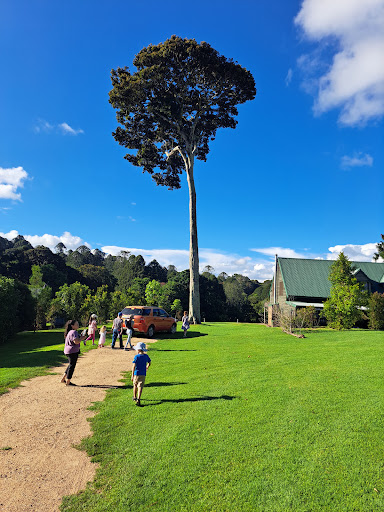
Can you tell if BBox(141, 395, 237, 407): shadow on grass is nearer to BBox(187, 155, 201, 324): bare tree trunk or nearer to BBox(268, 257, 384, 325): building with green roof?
BBox(187, 155, 201, 324): bare tree trunk

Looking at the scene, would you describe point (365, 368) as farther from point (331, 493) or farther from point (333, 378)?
point (331, 493)

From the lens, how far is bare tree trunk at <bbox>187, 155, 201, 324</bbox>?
30156 millimetres

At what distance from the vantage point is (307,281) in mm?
33406

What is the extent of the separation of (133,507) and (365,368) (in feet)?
28.4

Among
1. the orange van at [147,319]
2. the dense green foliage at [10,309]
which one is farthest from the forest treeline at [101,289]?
the orange van at [147,319]

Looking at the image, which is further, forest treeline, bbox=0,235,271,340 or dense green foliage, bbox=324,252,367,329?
forest treeline, bbox=0,235,271,340

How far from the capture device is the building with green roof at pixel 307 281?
3219cm

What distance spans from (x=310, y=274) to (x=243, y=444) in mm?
31326

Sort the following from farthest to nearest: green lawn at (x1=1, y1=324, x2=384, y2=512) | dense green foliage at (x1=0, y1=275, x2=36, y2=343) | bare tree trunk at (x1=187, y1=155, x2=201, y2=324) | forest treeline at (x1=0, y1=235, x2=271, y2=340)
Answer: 1. bare tree trunk at (x1=187, y1=155, x2=201, y2=324)
2. forest treeline at (x1=0, y1=235, x2=271, y2=340)
3. dense green foliage at (x1=0, y1=275, x2=36, y2=343)
4. green lawn at (x1=1, y1=324, x2=384, y2=512)

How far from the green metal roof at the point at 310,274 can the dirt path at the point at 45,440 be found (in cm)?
2657

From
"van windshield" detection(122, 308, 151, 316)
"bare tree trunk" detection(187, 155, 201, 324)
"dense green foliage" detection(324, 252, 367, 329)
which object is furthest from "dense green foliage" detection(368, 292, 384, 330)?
"van windshield" detection(122, 308, 151, 316)

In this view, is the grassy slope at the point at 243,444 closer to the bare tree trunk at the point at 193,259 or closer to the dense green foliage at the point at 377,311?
the dense green foliage at the point at 377,311

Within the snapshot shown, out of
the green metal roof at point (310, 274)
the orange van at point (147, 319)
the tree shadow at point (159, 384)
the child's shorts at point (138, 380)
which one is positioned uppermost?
the green metal roof at point (310, 274)

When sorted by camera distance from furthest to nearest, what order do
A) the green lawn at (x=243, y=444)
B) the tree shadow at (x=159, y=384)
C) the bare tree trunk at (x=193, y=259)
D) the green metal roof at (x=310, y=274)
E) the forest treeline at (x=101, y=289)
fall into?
the green metal roof at (x=310, y=274) < the bare tree trunk at (x=193, y=259) < the forest treeline at (x=101, y=289) < the tree shadow at (x=159, y=384) < the green lawn at (x=243, y=444)
